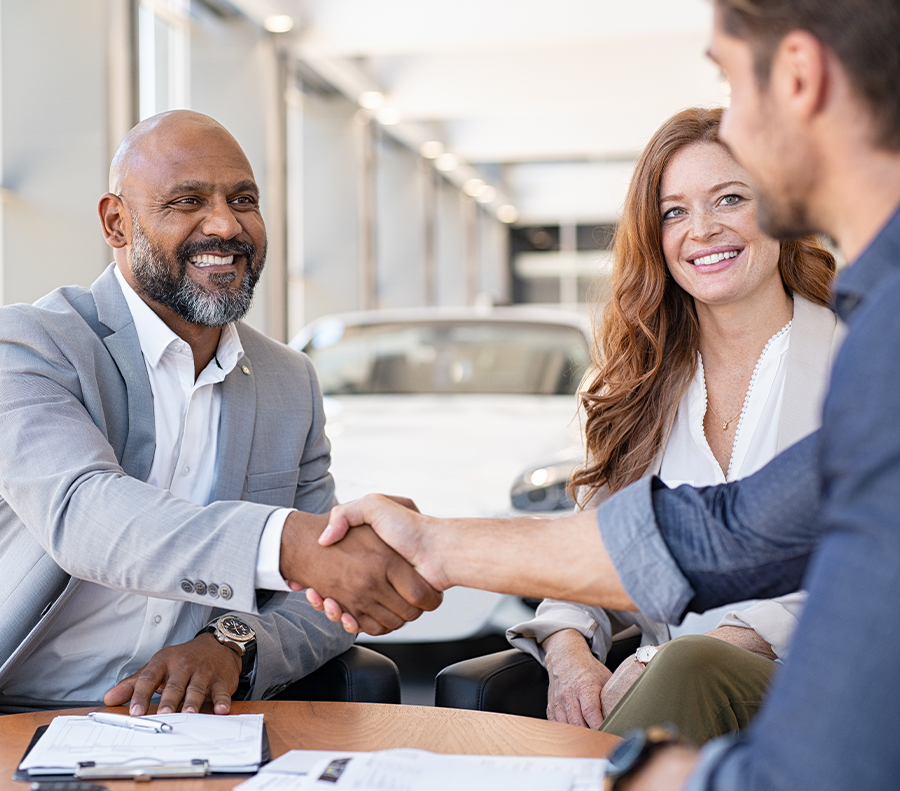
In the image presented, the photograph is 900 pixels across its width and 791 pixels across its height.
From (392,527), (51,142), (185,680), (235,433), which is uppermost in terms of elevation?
(51,142)

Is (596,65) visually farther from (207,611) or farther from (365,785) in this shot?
(365,785)

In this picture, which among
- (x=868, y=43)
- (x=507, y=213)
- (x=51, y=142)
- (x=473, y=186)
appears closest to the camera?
(x=868, y=43)

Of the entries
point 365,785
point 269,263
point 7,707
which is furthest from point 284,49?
point 365,785

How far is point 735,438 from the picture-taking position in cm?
208

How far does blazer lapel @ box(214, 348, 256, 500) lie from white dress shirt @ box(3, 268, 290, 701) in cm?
3

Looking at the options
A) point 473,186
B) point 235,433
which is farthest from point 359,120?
point 235,433

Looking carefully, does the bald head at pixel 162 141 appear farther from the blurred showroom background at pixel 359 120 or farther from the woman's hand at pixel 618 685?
the woman's hand at pixel 618 685

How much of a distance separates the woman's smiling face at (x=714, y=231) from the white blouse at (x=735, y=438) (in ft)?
0.50

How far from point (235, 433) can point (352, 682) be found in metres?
0.53

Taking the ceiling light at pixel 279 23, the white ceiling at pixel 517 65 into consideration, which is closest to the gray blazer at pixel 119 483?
the white ceiling at pixel 517 65

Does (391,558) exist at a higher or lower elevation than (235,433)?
lower

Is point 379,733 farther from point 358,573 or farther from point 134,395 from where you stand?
point 134,395

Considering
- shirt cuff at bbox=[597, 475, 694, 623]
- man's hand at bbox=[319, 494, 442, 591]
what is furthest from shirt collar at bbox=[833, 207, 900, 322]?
man's hand at bbox=[319, 494, 442, 591]

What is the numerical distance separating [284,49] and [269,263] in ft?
5.65
